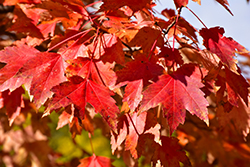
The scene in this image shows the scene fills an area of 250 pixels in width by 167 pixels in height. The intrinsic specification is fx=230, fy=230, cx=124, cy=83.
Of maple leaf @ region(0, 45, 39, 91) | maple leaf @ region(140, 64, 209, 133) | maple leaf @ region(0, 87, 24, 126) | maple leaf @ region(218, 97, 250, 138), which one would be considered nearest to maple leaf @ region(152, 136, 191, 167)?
maple leaf @ region(140, 64, 209, 133)

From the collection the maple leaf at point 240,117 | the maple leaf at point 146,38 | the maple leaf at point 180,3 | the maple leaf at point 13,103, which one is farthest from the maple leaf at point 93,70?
the maple leaf at point 240,117

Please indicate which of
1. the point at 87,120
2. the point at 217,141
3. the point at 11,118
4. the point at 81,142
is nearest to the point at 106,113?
the point at 87,120

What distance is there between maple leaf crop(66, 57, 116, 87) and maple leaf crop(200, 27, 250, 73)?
34 cm

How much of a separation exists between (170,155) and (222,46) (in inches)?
16.5

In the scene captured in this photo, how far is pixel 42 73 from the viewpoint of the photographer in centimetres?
75

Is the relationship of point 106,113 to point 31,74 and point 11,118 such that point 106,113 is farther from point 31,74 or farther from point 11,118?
point 11,118

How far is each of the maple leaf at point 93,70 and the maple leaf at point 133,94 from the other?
0.10 metres

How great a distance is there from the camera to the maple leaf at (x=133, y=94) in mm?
687

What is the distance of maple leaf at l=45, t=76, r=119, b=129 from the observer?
0.68 metres

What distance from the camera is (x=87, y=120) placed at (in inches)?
45.0

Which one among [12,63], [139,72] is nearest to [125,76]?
[139,72]

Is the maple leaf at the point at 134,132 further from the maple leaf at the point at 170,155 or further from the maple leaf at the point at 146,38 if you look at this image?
the maple leaf at the point at 146,38

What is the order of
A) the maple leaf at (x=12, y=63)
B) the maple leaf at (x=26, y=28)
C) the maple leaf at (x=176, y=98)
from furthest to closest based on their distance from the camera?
the maple leaf at (x=26, y=28) → the maple leaf at (x=12, y=63) → the maple leaf at (x=176, y=98)

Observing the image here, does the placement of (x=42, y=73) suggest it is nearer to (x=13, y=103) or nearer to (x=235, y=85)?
(x=13, y=103)
